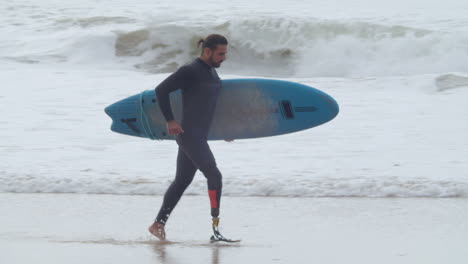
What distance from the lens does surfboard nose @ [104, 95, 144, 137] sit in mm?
5496

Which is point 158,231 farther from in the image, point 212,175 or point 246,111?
point 246,111

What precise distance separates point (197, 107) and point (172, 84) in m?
0.21

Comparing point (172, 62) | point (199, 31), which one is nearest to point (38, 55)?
point (172, 62)

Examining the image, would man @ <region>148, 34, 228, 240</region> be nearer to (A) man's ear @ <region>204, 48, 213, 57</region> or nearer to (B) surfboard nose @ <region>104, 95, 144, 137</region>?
(A) man's ear @ <region>204, 48, 213, 57</region>

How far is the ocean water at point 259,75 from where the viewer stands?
7441mm

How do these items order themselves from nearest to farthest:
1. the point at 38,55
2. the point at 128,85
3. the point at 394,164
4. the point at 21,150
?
1. the point at 394,164
2. the point at 21,150
3. the point at 128,85
4. the point at 38,55

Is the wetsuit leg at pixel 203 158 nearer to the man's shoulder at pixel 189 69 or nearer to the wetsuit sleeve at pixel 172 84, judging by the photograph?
the wetsuit sleeve at pixel 172 84

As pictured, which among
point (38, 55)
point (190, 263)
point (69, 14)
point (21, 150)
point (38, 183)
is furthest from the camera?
point (69, 14)

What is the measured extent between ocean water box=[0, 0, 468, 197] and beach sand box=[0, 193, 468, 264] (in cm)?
46

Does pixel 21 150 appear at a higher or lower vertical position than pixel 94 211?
lower

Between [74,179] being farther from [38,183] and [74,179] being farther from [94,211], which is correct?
[94,211]

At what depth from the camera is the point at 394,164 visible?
26.7 ft

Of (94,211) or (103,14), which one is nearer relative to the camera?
(94,211)

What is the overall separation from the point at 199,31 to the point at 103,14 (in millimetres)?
3249
